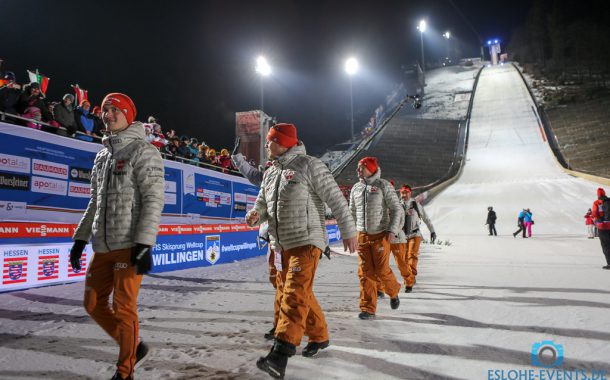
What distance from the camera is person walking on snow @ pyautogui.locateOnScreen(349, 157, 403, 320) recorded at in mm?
4805

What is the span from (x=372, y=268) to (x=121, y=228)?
322 cm

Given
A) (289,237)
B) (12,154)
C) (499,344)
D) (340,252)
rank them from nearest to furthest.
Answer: (289,237) → (499,344) → (12,154) → (340,252)

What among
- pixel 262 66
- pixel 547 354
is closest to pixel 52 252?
pixel 547 354

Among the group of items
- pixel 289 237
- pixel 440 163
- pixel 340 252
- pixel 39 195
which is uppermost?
pixel 440 163

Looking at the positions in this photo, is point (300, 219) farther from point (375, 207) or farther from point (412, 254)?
point (412, 254)

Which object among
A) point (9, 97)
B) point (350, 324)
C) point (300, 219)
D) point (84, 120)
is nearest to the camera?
point (300, 219)

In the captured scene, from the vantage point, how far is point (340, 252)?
14.4 m

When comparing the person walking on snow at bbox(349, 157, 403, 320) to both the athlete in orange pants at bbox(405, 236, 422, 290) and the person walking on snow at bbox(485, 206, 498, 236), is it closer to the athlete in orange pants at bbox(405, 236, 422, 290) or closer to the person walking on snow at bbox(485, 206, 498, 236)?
the athlete in orange pants at bbox(405, 236, 422, 290)

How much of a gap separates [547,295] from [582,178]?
84.1ft

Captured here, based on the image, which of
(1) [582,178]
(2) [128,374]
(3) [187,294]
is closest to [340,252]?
(3) [187,294]

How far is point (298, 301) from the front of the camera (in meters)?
2.90

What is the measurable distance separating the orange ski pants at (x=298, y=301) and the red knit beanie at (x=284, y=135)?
94 centimetres

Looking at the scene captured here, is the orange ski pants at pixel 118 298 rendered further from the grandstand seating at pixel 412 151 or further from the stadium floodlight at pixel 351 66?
the stadium floodlight at pixel 351 66

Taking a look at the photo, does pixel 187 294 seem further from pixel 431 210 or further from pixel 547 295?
pixel 431 210
